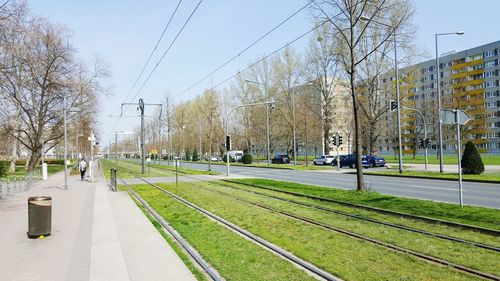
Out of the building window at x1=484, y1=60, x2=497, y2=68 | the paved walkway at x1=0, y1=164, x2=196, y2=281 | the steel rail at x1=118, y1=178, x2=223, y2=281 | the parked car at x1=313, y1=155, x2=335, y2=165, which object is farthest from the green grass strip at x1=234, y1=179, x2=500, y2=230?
the building window at x1=484, y1=60, x2=497, y2=68

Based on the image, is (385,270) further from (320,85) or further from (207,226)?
(320,85)

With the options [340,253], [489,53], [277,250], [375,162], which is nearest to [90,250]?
[277,250]

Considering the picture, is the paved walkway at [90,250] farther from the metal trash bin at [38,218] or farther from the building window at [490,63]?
the building window at [490,63]

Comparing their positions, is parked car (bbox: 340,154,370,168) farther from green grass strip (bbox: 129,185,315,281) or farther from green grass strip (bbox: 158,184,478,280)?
green grass strip (bbox: 129,185,315,281)

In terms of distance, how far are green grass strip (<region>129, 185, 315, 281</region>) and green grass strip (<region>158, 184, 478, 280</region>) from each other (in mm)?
587

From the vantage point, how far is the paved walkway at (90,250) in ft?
22.5

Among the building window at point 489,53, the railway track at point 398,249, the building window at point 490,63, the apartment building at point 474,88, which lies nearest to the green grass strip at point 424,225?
the railway track at point 398,249

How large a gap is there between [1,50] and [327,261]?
16.4 m

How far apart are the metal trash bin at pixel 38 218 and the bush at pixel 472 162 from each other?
25.0 meters

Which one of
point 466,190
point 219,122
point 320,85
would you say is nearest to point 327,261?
point 466,190

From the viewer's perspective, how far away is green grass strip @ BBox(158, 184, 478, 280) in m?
6.50

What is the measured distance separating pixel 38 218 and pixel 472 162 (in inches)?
997

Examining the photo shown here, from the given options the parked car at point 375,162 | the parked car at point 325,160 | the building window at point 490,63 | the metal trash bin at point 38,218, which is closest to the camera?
the metal trash bin at point 38,218

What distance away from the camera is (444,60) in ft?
316
